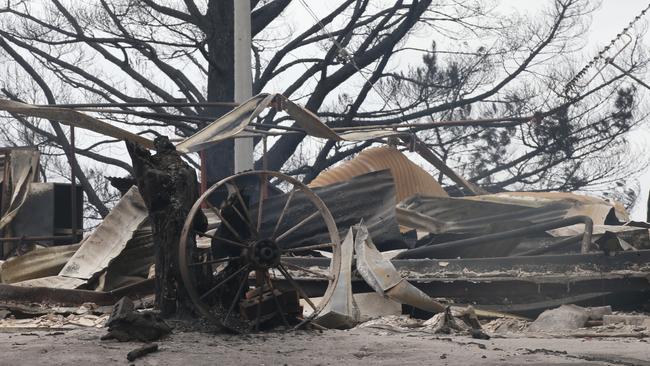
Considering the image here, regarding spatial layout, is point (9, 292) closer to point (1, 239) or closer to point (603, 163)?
point (1, 239)

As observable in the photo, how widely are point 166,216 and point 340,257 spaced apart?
1376 mm

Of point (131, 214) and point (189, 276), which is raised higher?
point (131, 214)

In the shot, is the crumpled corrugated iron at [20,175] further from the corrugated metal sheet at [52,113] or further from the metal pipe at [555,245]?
the metal pipe at [555,245]

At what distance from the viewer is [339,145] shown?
2386 cm

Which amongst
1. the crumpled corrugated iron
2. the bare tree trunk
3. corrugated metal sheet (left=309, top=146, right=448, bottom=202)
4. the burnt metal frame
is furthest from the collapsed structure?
the bare tree trunk

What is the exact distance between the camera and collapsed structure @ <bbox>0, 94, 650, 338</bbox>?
808cm

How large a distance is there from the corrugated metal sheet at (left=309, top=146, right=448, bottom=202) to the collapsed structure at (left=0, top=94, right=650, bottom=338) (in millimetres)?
2588

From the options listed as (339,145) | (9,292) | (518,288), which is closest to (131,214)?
(9,292)

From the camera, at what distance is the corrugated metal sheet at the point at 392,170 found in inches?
578

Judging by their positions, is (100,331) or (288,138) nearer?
(100,331)

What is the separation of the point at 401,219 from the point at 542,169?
12294 mm

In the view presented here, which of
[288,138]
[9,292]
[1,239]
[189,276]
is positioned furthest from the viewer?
[288,138]

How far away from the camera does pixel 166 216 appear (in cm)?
808

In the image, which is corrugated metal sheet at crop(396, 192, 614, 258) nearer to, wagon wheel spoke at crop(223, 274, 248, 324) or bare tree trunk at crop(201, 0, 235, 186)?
wagon wheel spoke at crop(223, 274, 248, 324)
